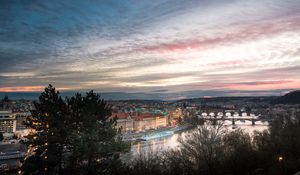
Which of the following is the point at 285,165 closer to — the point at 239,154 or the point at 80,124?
the point at 239,154

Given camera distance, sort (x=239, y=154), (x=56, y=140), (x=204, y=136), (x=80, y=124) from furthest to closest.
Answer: (x=204, y=136) < (x=239, y=154) < (x=80, y=124) < (x=56, y=140)

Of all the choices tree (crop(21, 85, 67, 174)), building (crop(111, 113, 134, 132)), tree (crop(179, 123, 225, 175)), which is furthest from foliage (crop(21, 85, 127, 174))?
building (crop(111, 113, 134, 132))

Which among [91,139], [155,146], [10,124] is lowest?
[155,146]

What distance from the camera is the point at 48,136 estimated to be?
11.2 metres

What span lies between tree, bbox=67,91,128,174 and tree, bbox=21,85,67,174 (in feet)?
1.48

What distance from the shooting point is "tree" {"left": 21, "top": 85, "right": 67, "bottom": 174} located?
34.9 feet

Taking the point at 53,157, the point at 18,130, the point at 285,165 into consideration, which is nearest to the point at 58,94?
the point at 53,157

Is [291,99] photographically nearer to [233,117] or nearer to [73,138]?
[233,117]

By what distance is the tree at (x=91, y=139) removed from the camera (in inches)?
407

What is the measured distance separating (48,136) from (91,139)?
1.95 meters

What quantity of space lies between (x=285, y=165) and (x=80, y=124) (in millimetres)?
8652

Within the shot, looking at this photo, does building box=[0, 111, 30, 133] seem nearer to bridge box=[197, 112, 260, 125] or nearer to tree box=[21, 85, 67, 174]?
bridge box=[197, 112, 260, 125]

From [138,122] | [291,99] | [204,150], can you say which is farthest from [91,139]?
[291,99]

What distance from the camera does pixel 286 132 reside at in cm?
1666
